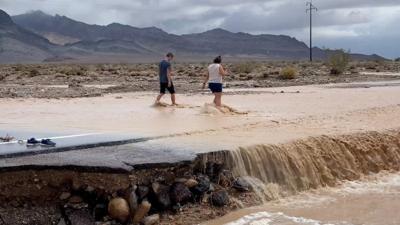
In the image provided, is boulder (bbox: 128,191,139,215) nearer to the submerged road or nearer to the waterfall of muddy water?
the submerged road

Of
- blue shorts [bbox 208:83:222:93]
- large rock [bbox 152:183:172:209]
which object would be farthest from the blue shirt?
large rock [bbox 152:183:172:209]

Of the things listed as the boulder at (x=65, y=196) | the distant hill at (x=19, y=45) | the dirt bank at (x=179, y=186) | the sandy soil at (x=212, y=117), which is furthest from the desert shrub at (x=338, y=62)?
the distant hill at (x=19, y=45)

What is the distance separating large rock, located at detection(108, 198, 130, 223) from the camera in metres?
9.05

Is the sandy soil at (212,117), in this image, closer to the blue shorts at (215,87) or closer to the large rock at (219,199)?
the blue shorts at (215,87)

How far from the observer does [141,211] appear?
30.3ft

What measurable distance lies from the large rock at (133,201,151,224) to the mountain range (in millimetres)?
124164

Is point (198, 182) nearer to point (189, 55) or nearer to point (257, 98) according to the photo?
point (257, 98)

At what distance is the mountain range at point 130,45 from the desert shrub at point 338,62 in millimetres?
86861

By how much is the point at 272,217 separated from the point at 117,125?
629 cm

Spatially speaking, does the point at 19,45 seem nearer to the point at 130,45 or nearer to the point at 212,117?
the point at 130,45

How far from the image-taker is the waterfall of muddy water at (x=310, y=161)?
36.4ft

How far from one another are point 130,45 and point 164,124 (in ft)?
504

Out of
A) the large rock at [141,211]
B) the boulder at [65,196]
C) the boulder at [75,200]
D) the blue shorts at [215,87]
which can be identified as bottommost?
the large rock at [141,211]

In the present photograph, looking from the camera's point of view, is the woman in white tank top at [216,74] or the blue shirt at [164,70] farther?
the blue shirt at [164,70]
